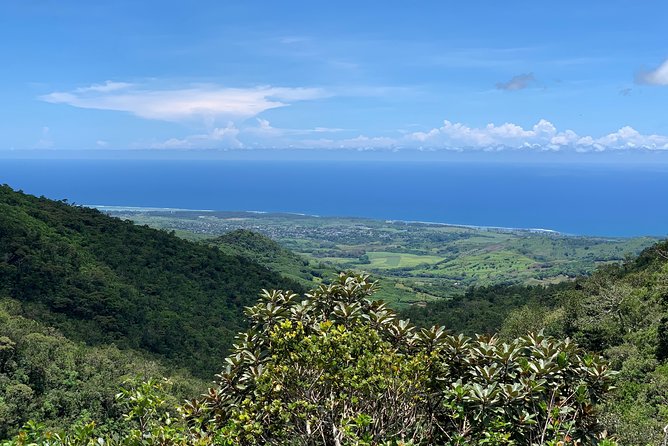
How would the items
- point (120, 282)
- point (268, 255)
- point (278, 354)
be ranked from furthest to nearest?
1. point (268, 255)
2. point (120, 282)
3. point (278, 354)

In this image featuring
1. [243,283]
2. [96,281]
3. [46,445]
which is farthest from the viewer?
[243,283]

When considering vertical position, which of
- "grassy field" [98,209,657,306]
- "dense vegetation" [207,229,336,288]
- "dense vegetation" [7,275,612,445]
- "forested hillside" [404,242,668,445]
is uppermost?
"dense vegetation" [7,275,612,445]

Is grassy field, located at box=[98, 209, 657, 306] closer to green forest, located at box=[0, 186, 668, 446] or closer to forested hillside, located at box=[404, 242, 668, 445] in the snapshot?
green forest, located at box=[0, 186, 668, 446]

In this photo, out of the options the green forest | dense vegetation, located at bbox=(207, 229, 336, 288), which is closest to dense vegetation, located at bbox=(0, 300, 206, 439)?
the green forest

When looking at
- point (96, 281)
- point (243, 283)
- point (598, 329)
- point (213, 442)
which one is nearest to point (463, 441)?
point (213, 442)

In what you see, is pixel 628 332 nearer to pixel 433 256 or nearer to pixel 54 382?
pixel 54 382

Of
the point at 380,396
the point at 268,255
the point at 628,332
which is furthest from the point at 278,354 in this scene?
the point at 268,255

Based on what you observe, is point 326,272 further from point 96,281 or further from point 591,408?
point 591,408
